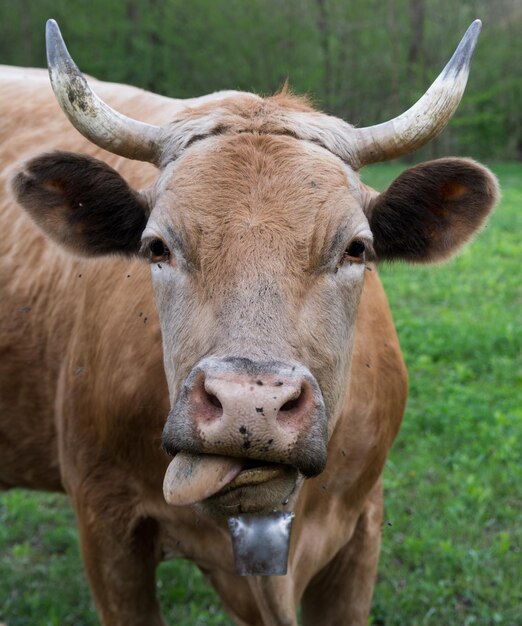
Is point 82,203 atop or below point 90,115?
below

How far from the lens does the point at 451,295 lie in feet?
34.9

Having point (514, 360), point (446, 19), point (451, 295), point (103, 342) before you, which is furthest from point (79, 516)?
point (446, 19)

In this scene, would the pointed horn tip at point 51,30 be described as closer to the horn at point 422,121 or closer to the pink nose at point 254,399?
the horn at point 422,121

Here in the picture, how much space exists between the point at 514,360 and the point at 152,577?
16.4 ft

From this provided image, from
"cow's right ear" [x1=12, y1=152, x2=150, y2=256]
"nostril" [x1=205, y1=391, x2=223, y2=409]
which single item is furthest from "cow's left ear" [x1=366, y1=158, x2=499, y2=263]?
"nostril" [x1=205, y1=391, x2=223, y2=409]

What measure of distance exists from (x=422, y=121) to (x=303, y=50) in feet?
110

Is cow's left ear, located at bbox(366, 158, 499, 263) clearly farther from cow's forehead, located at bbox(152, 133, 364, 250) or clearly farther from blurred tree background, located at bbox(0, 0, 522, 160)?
blurred tree background, located at bbox(0, 0, 522, 160)

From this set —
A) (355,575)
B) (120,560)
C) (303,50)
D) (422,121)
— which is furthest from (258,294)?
(303,50)

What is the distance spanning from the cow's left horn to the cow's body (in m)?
0.41

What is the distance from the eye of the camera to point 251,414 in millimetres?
2293

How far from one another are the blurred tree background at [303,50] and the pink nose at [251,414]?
32.0 m

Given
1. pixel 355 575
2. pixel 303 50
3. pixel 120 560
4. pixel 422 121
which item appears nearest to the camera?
pixel 422 121

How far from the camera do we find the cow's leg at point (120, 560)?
12.5 ft

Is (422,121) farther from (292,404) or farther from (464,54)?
(292,404)
